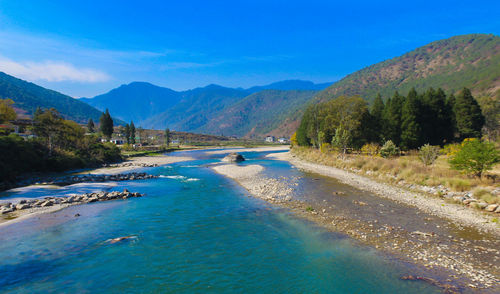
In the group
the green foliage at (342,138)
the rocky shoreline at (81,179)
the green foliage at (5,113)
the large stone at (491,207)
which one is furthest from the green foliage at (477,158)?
the green foliage at (5,113)

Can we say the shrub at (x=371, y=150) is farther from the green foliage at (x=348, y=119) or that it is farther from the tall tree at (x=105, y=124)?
the tall tree at (x=105, y=124)

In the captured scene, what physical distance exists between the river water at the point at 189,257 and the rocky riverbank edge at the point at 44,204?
2122 millimetres

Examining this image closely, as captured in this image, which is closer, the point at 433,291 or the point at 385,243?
the point at 433,291

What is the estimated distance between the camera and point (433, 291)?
8945 millimetres

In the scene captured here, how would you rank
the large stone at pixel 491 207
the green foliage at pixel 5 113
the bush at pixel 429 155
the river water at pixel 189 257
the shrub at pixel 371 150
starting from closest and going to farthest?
the river water at pixel 189 257
the large stone at pixel 491 207
the bush at pixel 429 155
the shrub at pixel 371 150
the green foliage at pixel 5 113

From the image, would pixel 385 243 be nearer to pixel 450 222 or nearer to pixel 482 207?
pixel 450 222

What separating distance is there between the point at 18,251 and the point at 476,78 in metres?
225

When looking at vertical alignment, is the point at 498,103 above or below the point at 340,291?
above

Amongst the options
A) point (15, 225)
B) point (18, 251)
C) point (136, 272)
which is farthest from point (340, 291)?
point (15, 225)

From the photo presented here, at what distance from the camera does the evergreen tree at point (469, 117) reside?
1998 inches

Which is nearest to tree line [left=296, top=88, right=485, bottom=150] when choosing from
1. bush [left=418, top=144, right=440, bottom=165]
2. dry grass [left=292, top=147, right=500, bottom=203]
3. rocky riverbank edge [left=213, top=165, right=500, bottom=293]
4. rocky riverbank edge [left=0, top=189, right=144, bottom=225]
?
dry grass [left=292, top=147, right=500, bottom=203]

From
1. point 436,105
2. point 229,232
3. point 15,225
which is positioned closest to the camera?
point 229,232

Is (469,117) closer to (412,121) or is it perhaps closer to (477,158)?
(412,121)

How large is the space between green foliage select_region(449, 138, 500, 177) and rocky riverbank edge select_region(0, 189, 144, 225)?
32.3 m
